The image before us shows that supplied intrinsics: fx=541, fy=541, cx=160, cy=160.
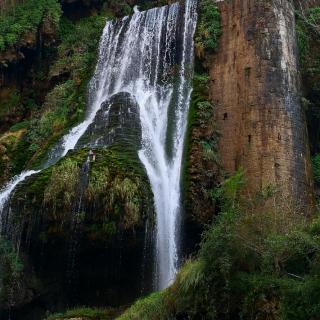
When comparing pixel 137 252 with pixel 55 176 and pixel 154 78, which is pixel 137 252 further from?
pixel 154 78

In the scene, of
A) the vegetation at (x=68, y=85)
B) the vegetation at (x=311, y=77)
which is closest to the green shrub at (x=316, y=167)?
the vegetation at (x=311, y=77)

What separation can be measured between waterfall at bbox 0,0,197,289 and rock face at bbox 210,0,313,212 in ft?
5.08

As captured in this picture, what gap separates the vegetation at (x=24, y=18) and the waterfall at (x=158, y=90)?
286cm

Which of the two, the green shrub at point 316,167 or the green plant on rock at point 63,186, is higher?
the green shrub at point 316,167

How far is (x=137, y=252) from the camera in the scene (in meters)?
14.0

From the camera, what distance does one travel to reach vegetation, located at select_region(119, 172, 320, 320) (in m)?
9.14

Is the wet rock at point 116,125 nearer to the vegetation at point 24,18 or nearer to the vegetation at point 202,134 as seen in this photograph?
the vegetation at point 202,134

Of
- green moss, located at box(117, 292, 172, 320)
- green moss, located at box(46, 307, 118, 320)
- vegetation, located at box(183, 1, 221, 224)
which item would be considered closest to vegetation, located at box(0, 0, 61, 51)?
vegetation, located at box(183, 1, 221, 224)

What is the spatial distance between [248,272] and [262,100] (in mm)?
8655

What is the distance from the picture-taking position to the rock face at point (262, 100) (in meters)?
16.5

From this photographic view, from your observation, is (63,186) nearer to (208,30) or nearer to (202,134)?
(202,134)

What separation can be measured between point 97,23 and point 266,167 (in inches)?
490

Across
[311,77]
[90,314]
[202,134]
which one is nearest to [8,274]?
[90,314]

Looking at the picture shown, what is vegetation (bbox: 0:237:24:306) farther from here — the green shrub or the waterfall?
the green shrub
